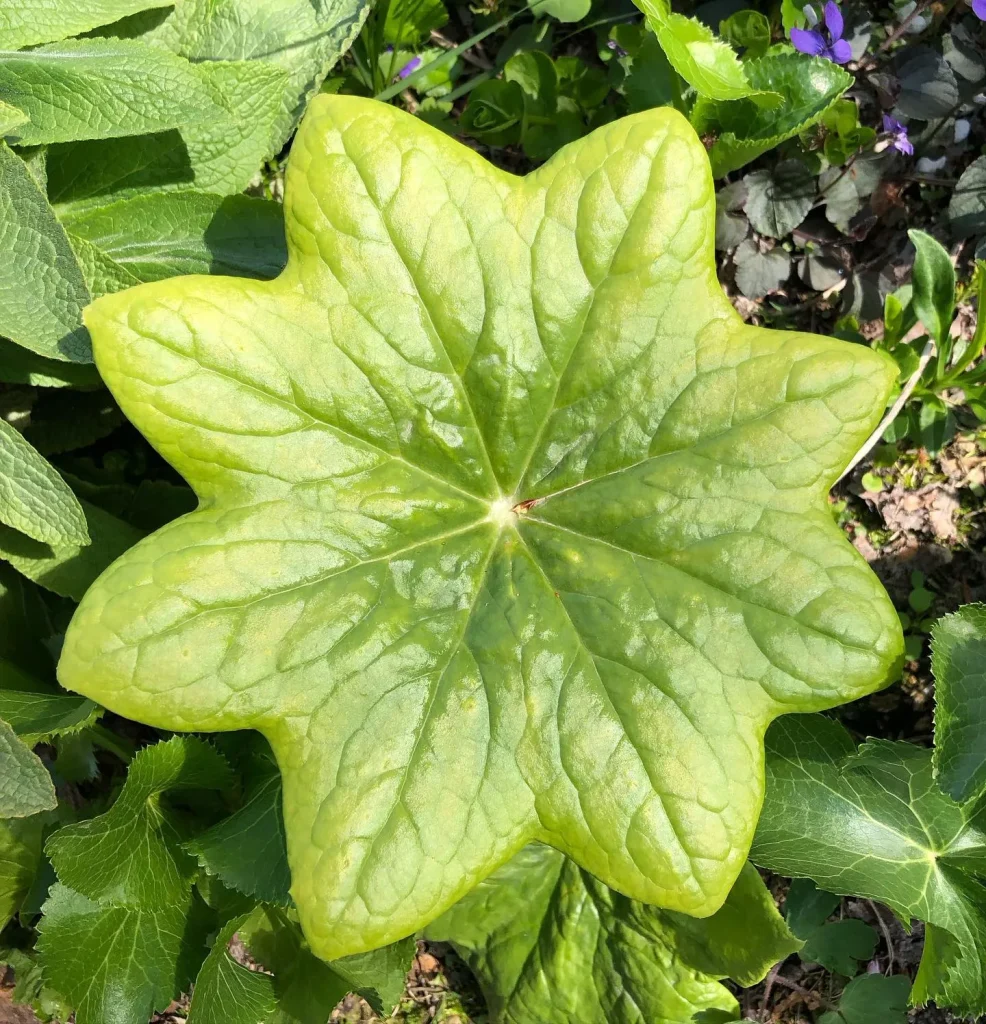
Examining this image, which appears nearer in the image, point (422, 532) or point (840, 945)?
point (422, 532)

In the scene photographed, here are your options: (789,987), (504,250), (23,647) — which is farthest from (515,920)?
(504,250)

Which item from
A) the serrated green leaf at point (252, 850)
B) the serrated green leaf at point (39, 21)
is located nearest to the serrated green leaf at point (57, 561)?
the serrated green leaf at point (252, 850)

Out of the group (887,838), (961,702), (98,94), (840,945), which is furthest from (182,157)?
(840,945)

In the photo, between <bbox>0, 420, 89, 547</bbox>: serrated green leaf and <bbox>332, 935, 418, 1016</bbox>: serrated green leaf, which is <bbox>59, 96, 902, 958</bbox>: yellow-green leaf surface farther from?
<bbox>332, 935, 418, 1016</bbox>: serrated green leaf

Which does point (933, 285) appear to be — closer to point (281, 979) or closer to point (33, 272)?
point (33, 272)

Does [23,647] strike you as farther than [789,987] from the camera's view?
No

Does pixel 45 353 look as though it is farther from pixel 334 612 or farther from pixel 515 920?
pixel 515 920

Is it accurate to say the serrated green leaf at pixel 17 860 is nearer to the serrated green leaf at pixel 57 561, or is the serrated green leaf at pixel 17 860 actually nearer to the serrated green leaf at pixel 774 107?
the serrated green leaf at pixel 57 561
